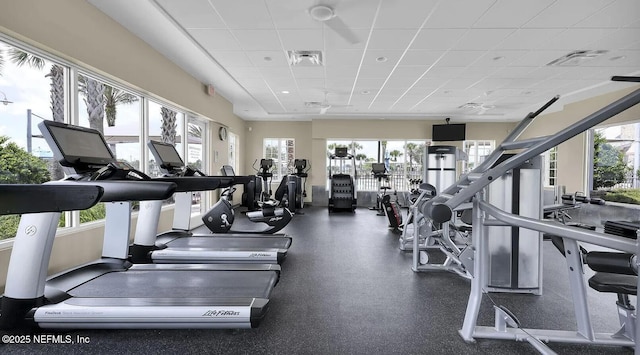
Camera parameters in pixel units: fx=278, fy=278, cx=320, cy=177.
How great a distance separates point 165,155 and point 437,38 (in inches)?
142

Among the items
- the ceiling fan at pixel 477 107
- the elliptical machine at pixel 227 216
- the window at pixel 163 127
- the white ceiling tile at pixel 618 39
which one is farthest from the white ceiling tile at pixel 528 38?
the window at pixel 163 127

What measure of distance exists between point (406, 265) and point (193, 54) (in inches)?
166

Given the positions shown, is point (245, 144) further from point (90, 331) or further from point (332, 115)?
point (90, 331)

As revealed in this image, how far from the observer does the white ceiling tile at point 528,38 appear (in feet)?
10.8

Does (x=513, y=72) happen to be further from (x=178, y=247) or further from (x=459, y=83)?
(x=178, y=247)

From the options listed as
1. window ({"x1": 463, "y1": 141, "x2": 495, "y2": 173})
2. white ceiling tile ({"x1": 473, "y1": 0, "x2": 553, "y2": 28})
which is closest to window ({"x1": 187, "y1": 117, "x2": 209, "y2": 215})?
white ceiling tile ({"x1": 473, "y1": 0, "x2": 553, "y2": 28})

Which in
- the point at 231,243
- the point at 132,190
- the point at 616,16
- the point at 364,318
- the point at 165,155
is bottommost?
the point at 364,318

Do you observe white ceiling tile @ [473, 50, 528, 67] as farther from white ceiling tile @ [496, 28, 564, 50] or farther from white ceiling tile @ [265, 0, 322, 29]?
white ceiling tile @ [265, 0, 322, 29]

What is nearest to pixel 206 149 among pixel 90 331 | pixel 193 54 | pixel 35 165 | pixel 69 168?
pixel 193 54

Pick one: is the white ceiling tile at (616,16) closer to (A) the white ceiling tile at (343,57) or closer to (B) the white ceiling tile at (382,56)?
(B) the white ceiling tile at (382,56)

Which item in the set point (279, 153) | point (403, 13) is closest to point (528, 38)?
point (403, 13)

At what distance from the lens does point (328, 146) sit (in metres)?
9.32

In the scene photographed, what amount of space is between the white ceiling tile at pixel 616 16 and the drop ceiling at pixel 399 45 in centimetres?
1

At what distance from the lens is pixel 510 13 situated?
2912 millimetres
